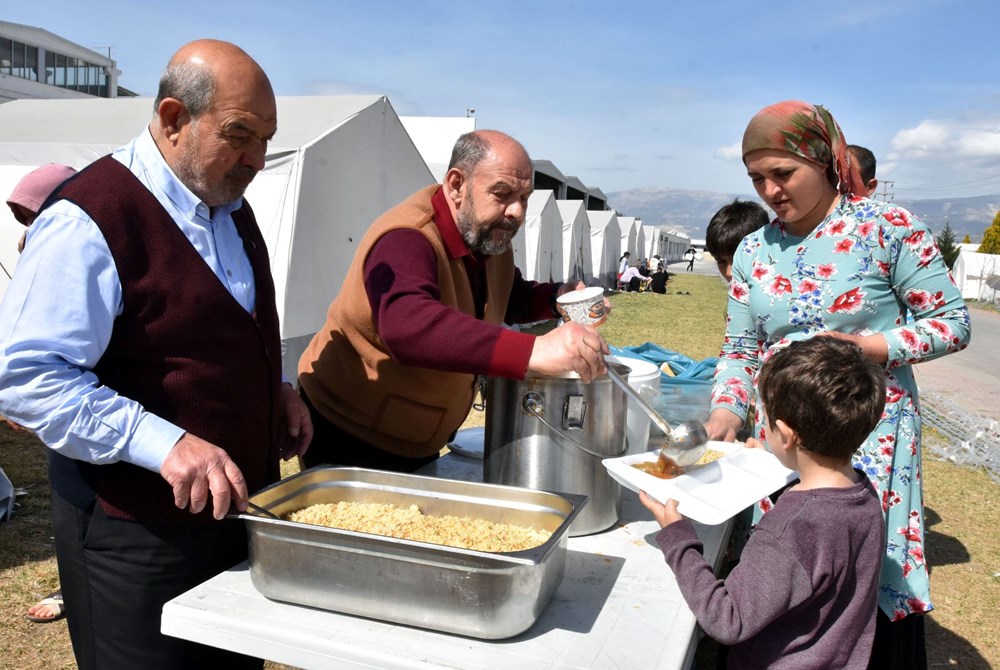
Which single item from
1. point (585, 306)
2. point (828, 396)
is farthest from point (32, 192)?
point (828, 396)

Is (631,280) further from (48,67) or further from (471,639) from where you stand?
(48,67)

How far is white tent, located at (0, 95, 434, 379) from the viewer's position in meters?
5.70

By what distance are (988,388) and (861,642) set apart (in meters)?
8.24

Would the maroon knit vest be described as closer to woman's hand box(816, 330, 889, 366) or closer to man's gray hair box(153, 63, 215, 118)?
man's gray hair box(153, 63, 215, 118)

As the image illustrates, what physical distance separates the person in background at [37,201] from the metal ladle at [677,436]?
7.11 feet

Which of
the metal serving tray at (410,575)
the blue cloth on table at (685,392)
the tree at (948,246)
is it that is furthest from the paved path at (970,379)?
the tree at (948,246)

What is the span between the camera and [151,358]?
4.38 ft

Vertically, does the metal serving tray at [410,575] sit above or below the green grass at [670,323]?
above

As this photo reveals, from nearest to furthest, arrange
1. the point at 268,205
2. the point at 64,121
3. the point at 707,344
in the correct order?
1. the point at 268,205
2. the point at 64,121
3. the point at 707,344

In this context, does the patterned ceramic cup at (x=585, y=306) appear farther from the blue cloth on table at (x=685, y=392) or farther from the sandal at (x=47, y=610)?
the sandal at (x=47, y=610)

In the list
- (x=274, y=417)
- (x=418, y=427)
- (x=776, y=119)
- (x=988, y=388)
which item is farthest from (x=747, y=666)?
(x=988, y=388)

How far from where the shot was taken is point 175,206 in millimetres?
1394

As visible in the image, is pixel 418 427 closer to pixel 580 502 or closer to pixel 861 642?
pixel 580 502

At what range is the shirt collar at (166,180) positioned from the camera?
4.55 feet
